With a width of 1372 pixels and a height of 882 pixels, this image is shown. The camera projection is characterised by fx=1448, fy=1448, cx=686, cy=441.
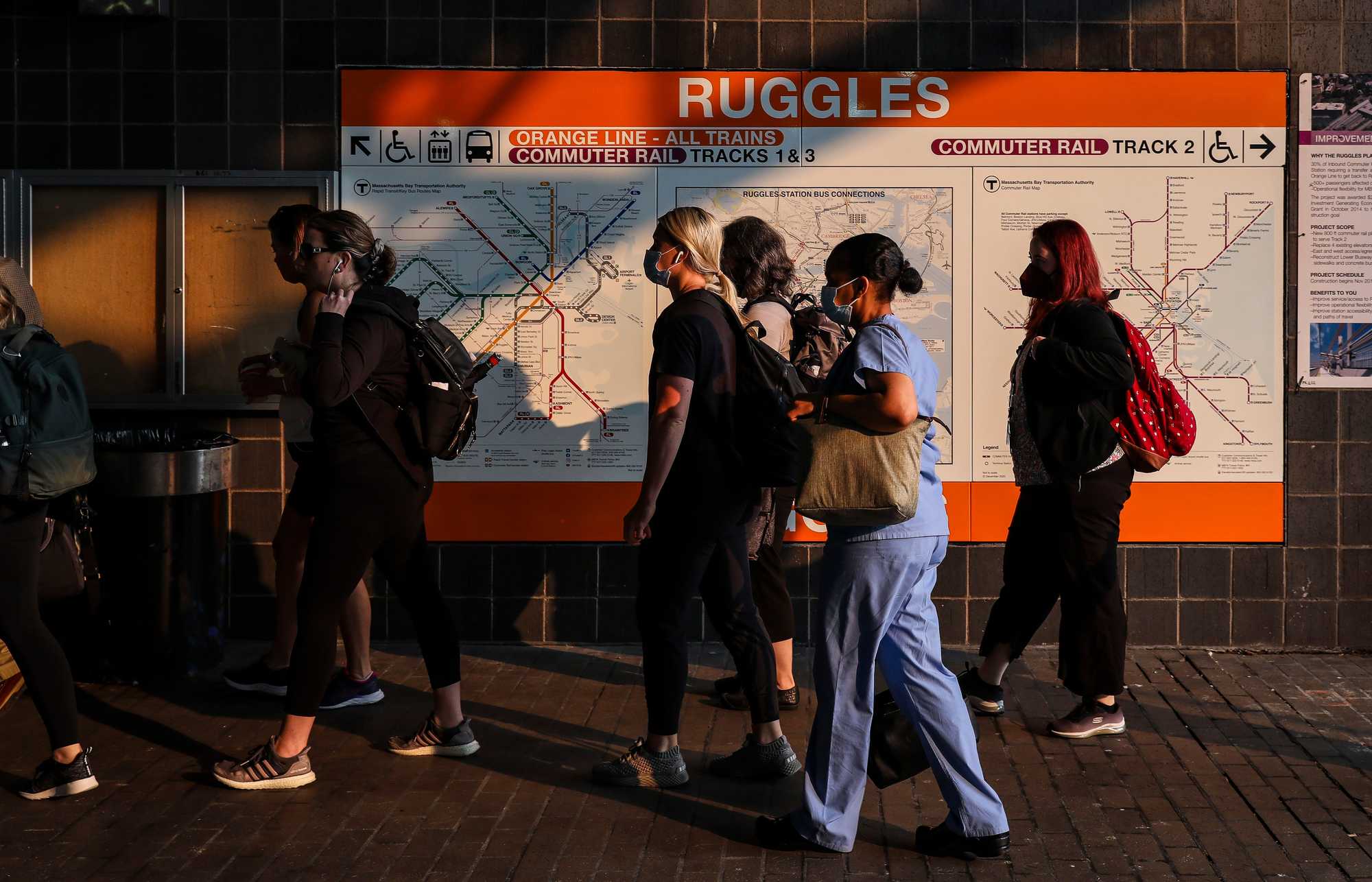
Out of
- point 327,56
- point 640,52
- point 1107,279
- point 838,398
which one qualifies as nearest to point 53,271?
point 327,56

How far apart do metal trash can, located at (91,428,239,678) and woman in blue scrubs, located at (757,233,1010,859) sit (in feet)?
10.8

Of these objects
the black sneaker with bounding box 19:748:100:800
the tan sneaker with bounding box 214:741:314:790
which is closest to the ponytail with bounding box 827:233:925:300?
the tan sneaker with bounding box 214:741:314:790

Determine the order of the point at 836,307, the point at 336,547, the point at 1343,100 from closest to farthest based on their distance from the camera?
the point at 836,307 < the point at 336,547 < the point at 1343,100

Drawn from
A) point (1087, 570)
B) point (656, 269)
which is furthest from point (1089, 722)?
point (656, 269)

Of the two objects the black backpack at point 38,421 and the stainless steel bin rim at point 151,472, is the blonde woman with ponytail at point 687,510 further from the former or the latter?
the stainless steel bin rim at point 151,472

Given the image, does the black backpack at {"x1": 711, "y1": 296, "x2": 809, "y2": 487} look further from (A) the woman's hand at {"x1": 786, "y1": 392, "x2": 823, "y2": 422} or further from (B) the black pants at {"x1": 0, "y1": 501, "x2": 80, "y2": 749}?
(B) the black pants at {"x1": 0, "y1": 501, "x2": 80, "y2": 749}

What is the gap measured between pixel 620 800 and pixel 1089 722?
6.39 ft

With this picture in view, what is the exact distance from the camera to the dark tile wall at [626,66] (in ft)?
23.2

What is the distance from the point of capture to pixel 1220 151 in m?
7.12

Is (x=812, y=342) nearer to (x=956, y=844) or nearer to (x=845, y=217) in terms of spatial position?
(x=845, y=217)

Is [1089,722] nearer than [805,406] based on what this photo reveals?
No

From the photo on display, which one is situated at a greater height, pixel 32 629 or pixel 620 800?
pixel 32 629

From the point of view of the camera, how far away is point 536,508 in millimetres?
7254

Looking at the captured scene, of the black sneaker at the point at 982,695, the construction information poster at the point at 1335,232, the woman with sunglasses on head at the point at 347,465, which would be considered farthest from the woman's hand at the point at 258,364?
the construction information poster at the point at 1335,232
